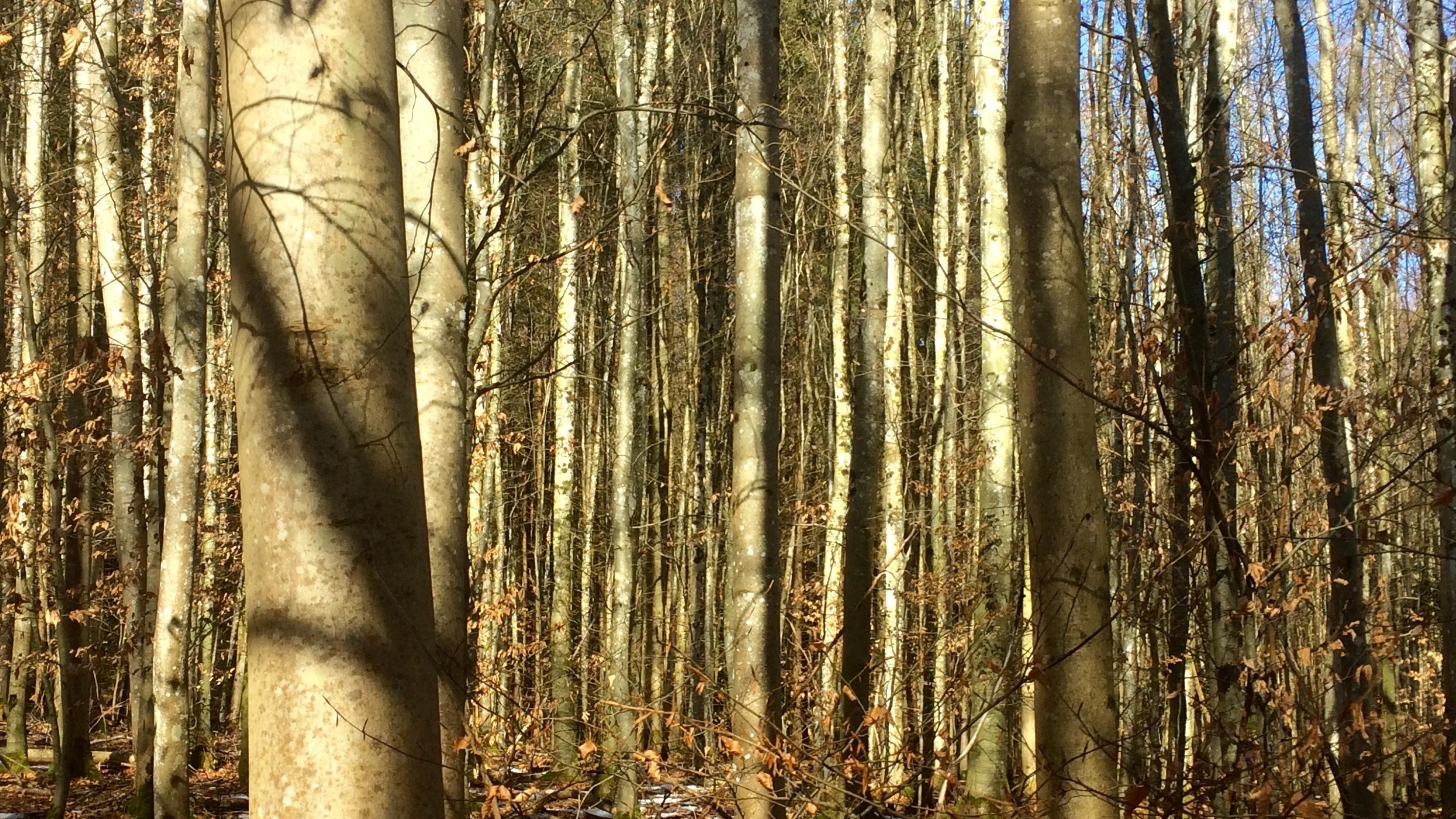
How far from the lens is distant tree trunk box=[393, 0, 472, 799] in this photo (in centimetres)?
389

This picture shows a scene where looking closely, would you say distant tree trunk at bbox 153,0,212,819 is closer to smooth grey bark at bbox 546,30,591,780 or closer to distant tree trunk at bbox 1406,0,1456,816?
smooth grey bark at bbox 546,30,591,780

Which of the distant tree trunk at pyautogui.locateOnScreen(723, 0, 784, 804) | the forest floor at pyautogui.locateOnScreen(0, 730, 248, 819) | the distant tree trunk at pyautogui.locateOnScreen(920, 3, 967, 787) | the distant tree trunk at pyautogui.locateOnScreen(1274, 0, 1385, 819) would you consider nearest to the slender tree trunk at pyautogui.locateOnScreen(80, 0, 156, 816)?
the forest floor at pyautogui.locateOnScreen(0, 730, 248, 819)

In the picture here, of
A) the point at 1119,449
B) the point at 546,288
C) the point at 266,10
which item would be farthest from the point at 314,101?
the point at 546,288

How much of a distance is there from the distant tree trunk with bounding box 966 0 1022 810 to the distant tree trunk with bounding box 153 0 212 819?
5972 mm

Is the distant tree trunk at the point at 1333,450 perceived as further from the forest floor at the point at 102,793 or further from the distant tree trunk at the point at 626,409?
the forest floor at the point at 102,793

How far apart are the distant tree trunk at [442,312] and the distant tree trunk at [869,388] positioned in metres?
3.82

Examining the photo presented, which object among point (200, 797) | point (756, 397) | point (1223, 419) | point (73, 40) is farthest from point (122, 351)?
point (1223, 419)

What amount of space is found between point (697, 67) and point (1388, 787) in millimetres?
12407

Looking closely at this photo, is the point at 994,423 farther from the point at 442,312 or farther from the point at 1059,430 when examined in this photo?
the point at 442,312

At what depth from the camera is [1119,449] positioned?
47.6 ft

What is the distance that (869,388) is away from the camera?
1005 centimetres

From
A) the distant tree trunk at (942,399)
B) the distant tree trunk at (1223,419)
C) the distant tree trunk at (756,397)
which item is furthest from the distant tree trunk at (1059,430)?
the distant tree trunk at (942,399)

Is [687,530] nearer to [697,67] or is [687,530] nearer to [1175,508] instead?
[697,67]

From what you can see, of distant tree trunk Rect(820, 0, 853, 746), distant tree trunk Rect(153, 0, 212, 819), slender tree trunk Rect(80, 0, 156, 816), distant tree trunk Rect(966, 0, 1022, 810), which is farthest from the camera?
distant tree trunk Rect(820, 0, 853, 746)
